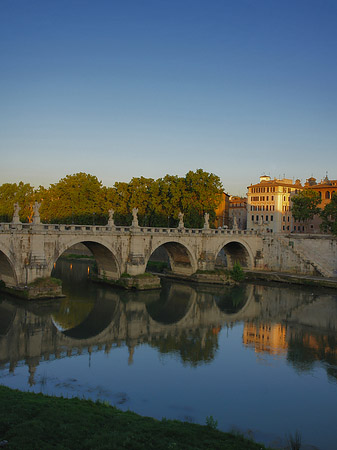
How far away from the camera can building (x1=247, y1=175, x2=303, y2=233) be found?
67.4 m

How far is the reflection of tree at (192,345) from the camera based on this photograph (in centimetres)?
2089

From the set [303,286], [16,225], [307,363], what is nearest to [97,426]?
[307,363]

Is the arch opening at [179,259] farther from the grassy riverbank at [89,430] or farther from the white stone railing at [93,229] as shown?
the grassy riverbank at [89,430]

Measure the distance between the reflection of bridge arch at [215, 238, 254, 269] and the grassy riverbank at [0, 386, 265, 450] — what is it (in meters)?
36.6

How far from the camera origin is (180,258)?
4484 cm

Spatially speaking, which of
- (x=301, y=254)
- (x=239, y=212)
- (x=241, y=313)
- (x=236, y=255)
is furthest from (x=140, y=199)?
(x=239, y=212)

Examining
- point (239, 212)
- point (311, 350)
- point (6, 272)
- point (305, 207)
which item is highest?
point (239, 212)

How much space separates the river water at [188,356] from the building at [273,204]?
32.8 metres

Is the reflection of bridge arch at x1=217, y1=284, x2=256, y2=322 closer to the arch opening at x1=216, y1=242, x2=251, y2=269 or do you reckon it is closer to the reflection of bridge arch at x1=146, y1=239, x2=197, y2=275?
the reflection of bridge arch at x1=146, y1=239, x2=197, y2=275

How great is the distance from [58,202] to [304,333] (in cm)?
4536

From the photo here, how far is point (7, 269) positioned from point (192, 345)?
14999 mm

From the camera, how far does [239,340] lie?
24.6m

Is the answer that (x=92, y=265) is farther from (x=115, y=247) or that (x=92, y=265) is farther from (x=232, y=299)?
(x=232, y=299)

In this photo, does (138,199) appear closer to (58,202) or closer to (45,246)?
Answer: (58,202)
